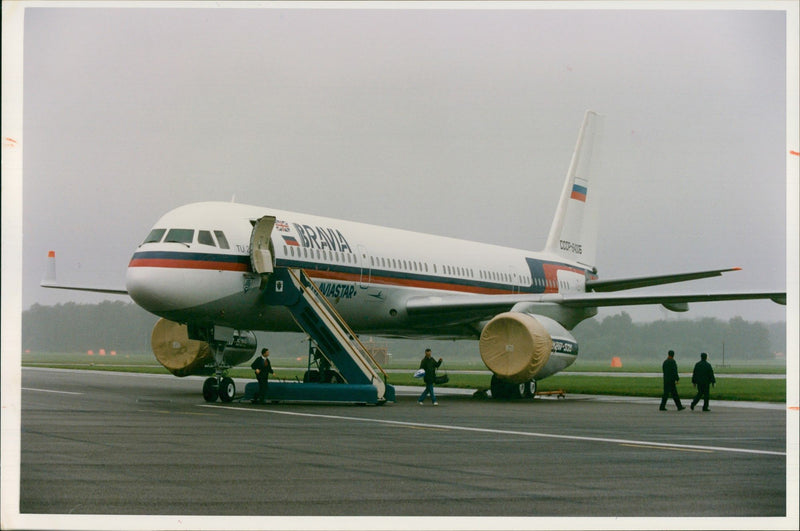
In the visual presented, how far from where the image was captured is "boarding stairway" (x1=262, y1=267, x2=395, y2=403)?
22.5 meters

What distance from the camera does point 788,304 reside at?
9727 millimetres

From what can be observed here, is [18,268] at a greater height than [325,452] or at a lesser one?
greater

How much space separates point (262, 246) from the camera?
2228 cm

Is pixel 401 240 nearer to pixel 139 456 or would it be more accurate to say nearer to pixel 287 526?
pixel 139 456

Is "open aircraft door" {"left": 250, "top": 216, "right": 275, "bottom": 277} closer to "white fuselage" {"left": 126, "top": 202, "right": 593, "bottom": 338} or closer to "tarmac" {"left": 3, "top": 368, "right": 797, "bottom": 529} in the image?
"white fuselage" {"left": 126, "top": 202, "right": 593, "bottom": 338}

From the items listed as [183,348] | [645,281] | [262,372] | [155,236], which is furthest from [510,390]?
[155,236]

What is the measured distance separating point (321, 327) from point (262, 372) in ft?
5.51

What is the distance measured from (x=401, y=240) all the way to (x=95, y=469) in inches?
712

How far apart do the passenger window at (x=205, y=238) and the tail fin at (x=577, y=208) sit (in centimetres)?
1837

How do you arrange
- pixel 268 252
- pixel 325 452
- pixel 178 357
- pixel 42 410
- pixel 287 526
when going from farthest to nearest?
pixel 178 357 < pixel 268 252 < pixel 42 410 < pixel 325 452 < pixel 287 526

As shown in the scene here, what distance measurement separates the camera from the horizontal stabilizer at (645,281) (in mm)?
28788

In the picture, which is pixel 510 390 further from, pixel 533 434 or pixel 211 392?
pixel 533 434

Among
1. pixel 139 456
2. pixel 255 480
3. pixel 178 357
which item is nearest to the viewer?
pixel 255 480

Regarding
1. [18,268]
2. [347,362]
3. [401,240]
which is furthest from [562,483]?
[401,240]
